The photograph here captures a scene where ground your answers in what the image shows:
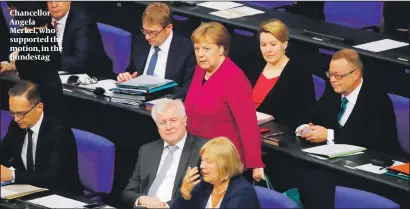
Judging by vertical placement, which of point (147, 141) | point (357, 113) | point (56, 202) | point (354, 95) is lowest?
point (56, 202)

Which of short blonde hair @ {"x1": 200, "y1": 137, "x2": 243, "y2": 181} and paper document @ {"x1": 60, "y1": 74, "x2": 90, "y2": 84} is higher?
paper document @ {"x1": 60, "y1": 74, "x2": 90, "y2": 84}

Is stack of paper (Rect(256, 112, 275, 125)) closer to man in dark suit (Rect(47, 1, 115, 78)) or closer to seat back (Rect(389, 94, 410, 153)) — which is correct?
seat back (Rect(389, 94, 410, 153))

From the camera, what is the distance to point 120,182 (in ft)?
27.2

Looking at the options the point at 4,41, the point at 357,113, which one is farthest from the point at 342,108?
the point at 4,41

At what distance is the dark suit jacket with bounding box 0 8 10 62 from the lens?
8.98 m

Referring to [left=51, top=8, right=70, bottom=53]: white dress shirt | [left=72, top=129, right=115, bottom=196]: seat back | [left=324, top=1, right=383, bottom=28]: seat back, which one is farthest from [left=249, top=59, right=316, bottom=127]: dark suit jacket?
[left=324, top=1, right=383, bottom=28]: seat back

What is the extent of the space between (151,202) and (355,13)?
11.7 ft

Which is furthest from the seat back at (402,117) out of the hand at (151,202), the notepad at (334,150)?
the hand at (151,202)

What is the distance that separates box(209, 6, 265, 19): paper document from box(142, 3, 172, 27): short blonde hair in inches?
57.1

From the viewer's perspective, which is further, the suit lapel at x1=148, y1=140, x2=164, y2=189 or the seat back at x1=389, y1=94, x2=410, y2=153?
the seat back at x1=389, y1=94, x2=410, y2=153

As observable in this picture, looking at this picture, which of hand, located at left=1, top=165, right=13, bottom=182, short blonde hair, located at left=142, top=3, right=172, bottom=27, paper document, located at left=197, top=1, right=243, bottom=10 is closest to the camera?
hand, located at left=1, top=165, right=13, bottom=182

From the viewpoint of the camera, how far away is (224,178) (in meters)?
6.26

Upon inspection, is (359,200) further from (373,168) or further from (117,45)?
(117,45)

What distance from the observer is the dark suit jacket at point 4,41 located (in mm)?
8984
